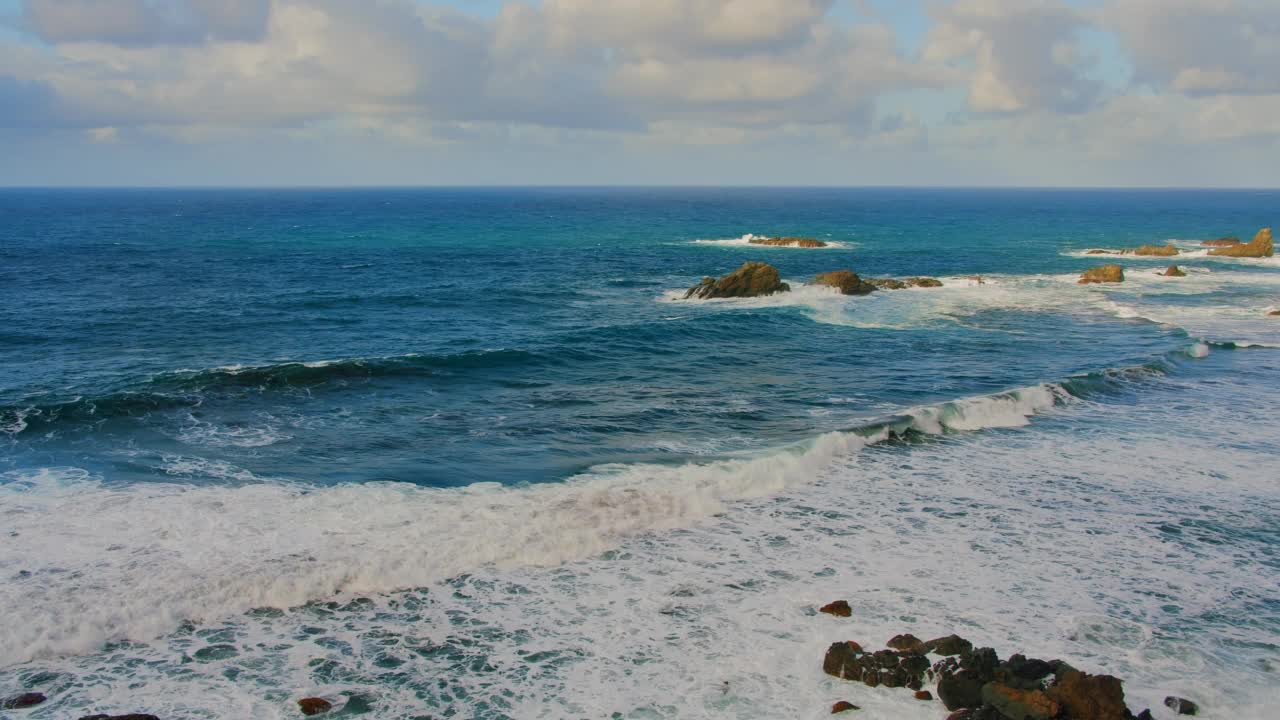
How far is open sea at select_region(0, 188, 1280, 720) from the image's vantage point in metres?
14.8

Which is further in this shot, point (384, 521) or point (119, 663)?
point (384, 521)

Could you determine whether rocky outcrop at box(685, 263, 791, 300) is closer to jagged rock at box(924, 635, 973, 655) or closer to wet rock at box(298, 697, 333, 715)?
jagged rock at box(924, 635, 973, 655)

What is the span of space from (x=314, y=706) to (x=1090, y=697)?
37.9 ft

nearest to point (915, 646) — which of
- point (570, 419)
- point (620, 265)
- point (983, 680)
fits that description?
point (983, 680)

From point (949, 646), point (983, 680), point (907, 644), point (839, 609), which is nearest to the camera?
point (983, 680)

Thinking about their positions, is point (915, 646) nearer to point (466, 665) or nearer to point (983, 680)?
point (983, 680)

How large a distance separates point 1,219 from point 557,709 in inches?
6199

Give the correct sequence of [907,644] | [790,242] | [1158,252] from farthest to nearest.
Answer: [790,242] < [1158,252] < [907,644]

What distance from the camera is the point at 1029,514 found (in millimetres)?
21562

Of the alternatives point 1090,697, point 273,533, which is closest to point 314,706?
point 273,533

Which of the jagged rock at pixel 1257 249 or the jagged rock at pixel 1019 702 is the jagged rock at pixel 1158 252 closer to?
the jagged rock at pixel 1257 249

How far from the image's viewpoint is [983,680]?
13.8m

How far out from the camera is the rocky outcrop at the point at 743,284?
57250 mm

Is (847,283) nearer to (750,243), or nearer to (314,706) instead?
(750,243)
